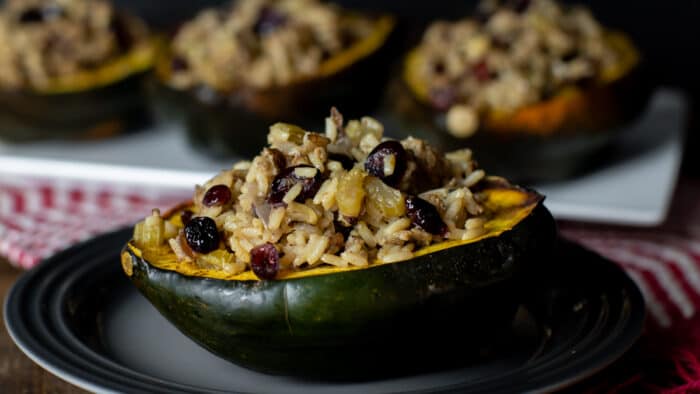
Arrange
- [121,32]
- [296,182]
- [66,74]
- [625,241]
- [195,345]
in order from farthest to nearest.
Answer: [121,32] < [66,74] < [625,241] < [195,345] < [296,182]

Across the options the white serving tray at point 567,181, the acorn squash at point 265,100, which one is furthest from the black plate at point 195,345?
the acorn squash at point 265,100

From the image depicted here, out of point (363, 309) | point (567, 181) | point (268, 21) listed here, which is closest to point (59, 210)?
point (268, 21)

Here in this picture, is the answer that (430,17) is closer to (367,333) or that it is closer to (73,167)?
(73,167)

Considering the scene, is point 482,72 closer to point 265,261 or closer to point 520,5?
point 520,5

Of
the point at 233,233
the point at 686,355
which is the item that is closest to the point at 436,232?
the point at 233,233

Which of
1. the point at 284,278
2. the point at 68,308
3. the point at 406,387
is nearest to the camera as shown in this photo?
the point at 284,278
